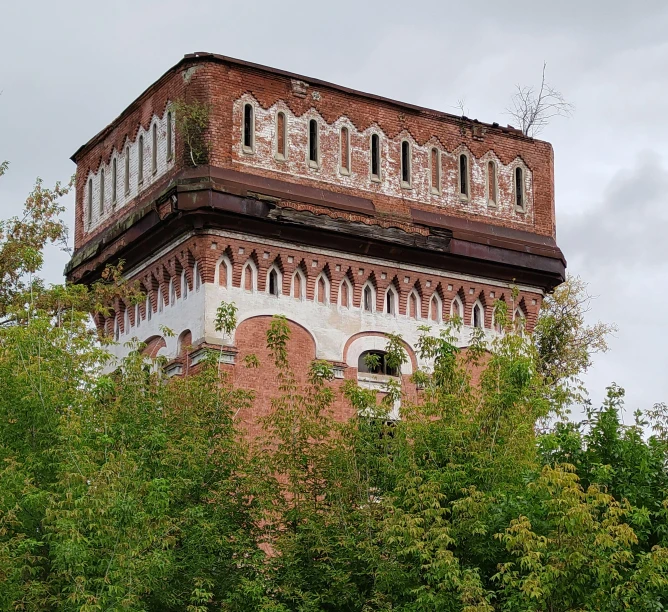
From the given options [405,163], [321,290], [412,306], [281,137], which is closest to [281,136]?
[281,137]

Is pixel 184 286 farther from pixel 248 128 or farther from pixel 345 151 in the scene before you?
pixel 345 151

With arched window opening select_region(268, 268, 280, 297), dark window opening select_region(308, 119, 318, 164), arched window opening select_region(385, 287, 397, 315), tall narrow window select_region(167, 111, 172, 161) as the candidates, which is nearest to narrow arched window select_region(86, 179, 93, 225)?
tall narrow window select_region(167, 111, 172, 161)

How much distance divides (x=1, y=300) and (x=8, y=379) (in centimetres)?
995

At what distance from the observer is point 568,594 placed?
1917cm

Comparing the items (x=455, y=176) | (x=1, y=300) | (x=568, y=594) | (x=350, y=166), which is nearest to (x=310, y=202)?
(x=350, y=166)

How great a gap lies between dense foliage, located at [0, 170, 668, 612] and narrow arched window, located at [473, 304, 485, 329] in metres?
7.75

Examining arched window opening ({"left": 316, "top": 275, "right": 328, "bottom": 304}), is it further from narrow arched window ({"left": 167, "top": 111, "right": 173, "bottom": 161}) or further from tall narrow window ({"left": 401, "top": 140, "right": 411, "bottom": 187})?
narrow arched window ({"left": 167, "top": 111, "right": 173, "bottom": 161})

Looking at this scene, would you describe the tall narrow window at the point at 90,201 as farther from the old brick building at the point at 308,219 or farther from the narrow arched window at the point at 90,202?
the old brick building at the point at 308,219

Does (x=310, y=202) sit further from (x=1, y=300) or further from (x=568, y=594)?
(x=568, y=594)

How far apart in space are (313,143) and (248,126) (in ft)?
4.83

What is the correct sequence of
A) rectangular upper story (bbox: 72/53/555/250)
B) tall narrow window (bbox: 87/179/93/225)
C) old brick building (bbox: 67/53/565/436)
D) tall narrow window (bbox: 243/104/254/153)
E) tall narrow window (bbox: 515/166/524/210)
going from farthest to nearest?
tall narrow window (bbox: 87/179/93/225), tall narrow window (bbox: 515/166/524/210), tall narrow window (bbox: 243/104/254/153), rectangular upper story (bbox: 72/53/555/250), old brick building (bbox: 67/53/565/436)

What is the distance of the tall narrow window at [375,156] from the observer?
31.5 meters

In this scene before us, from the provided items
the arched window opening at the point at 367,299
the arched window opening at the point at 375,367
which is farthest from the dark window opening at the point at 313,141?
the arched window opening at the point at 375,367

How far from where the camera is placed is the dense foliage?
19.1m
